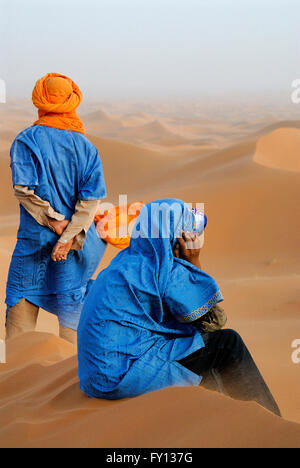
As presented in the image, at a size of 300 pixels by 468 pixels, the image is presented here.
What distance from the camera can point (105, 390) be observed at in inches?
126

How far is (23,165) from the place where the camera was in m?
4.50

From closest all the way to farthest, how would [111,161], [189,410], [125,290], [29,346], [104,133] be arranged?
[189,410], [125,290], [29,346], [111,161], [104,133]

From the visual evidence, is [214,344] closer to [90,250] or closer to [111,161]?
[90,250]

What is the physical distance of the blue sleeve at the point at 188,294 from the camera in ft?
10.6

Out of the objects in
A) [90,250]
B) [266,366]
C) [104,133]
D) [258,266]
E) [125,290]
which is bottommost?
[104,133]

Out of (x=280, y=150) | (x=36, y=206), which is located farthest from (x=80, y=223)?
(x=280, y=150)

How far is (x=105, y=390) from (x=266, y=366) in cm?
190

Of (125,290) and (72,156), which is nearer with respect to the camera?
(125,290)

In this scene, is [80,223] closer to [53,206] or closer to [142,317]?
[53,206]

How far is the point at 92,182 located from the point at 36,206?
461 mm

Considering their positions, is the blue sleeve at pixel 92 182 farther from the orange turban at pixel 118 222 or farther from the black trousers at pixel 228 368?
the black trousers at pixel 228 368

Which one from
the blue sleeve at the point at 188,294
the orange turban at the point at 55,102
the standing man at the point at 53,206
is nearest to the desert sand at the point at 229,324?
the standing man at the point at 53,206

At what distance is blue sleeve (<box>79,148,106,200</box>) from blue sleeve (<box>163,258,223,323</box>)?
156 cm

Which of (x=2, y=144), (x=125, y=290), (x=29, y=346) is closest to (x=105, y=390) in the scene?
(x=125, y=290)
